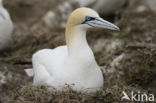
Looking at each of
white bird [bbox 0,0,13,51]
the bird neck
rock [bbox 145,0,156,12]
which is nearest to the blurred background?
rock [bbox 145,0,156,12]

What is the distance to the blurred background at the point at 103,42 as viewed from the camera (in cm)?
593

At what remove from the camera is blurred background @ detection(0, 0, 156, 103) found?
5.93 meters

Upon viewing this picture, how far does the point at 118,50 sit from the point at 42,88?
6.00 ft

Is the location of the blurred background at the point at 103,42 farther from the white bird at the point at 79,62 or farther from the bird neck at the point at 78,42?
the bird neck at the point at 78,42

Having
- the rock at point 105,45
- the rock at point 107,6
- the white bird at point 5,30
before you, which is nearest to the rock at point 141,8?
the rock at point 107,6

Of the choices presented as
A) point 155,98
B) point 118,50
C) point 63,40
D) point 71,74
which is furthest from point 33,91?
point 63,40

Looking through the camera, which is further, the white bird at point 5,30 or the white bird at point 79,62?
the white bird at point 5,30

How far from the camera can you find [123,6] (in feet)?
29.8

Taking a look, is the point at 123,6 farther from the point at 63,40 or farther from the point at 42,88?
the point at 42,88

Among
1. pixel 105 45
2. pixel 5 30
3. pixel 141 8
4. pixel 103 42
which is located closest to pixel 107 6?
pixel 141 8

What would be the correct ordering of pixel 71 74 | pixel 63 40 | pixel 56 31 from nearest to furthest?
pixel 71 74, pixel 63 40, pixel 56 31

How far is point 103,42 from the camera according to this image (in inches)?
293
